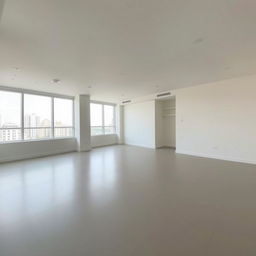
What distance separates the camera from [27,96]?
6.35m

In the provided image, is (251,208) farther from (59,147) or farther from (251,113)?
(59,147)

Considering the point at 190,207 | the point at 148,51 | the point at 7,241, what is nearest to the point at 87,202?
the point at 7,241

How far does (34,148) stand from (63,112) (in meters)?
2.10

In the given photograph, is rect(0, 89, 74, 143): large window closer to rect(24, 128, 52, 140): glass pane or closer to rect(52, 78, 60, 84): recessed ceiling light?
rect(24, 128, 52, 140): glass pane

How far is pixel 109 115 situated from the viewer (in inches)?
392

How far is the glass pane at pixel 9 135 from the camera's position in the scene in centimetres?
575

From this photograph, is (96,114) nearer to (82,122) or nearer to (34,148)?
(82,122)

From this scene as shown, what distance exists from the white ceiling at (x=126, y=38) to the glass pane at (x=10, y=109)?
60.0 inches

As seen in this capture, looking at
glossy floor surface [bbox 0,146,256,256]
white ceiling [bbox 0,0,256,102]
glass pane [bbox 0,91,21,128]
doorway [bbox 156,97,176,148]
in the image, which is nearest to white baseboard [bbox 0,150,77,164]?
glass pane [bbox 0,91,21,128]

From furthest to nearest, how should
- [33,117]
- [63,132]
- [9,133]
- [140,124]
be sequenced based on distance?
[140,124] < [63,132] < [33,117] < [9,133]

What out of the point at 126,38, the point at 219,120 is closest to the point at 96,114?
the point at 219,120

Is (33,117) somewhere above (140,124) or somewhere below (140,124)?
above

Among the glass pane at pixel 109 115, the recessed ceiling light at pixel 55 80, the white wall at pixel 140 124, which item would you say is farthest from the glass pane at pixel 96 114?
the recessed ceiling light at pixel 55 80

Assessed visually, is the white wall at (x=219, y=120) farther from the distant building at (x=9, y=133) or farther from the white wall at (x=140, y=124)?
the distant building at (x=9, y=133)
